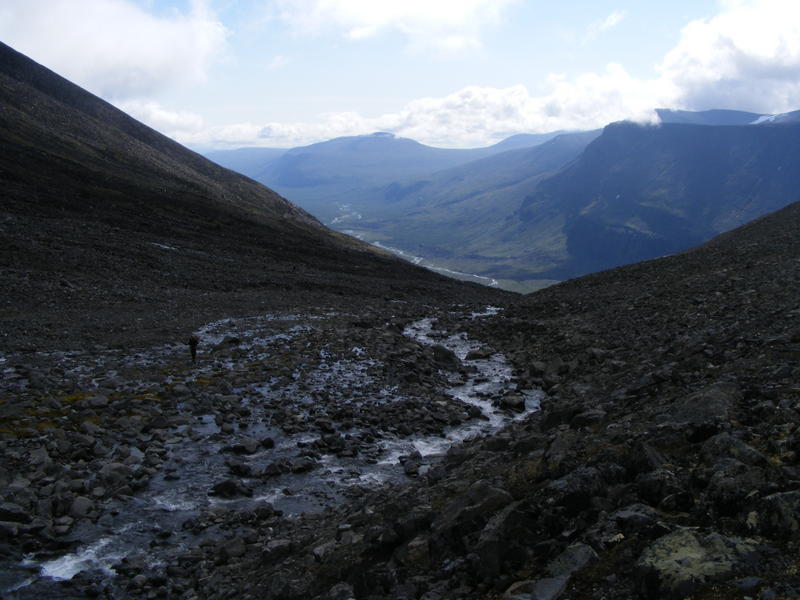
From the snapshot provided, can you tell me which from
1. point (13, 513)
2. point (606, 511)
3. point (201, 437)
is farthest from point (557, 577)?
point (201, 437)

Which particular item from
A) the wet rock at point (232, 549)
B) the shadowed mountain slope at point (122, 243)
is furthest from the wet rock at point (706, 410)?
the shadowed mountain slope at point (122, 243)

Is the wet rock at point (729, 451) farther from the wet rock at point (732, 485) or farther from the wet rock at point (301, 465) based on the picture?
the wet rock at point (301, 465)

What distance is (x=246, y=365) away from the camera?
26234 millimetres

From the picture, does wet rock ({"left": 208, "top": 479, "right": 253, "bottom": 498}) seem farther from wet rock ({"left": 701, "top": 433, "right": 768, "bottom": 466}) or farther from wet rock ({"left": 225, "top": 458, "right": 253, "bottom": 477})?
wet rock ({"left": 701, "top": 433, "right": 768, "bottom": 466})

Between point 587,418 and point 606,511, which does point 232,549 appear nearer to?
point 606,511

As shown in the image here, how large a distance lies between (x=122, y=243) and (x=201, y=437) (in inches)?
1592

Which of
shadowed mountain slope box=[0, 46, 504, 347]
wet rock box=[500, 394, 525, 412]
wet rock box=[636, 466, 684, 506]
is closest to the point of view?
wet rock box=[636, 466, 684, 506]

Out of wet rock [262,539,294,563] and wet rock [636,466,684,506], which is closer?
wet rock [636,466,684,506]

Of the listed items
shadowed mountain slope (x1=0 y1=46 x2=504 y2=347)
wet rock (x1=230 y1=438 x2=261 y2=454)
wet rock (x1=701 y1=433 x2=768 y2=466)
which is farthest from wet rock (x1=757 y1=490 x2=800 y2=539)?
shadowed mountain slope (x1=0 y1=46 x2=504 y2=347)

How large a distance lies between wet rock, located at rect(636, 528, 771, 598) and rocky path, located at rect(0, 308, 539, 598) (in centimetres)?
904

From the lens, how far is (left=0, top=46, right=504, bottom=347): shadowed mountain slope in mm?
33906

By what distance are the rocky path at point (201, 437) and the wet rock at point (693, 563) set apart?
9036 mm

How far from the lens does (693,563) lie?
642cm

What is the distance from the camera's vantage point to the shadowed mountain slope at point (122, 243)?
33.9 metres
